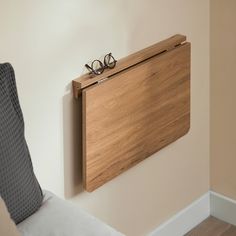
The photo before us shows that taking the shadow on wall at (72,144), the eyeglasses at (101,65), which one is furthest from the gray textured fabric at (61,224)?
the eyeglasses at (101,65)

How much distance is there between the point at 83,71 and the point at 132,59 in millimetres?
221

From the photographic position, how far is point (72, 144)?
227 centimetres

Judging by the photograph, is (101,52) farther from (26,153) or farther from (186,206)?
(186,206)

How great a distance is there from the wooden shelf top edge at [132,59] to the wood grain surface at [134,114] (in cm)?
2
